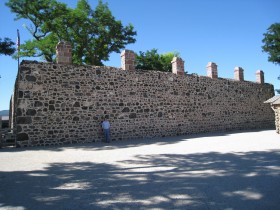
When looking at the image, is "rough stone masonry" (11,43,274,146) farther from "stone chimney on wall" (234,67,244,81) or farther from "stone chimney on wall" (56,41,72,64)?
"stone chimney on wall" (234,67,244,81)

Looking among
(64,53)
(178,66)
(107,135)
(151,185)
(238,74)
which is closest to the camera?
(151,185)

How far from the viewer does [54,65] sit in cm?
962

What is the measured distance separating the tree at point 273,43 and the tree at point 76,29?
14.3 metres

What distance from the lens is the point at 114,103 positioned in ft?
35.5

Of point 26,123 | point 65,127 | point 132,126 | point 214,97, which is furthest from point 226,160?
point 214,97

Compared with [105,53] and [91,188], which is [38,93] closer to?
[91,188]

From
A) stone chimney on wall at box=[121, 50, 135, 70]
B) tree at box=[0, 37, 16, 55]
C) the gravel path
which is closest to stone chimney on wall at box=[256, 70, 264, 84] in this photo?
stone chimney on wall at box=[121, 50, 135, 70]

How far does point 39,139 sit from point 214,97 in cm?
1065

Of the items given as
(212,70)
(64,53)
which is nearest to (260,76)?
(212,70)

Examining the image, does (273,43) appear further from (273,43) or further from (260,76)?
(260,76)

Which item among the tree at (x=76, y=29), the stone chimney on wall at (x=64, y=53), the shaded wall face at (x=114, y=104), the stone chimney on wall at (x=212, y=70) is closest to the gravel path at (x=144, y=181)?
the shaded wall face at (x=114, y=104)

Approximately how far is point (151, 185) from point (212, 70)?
12.3 m

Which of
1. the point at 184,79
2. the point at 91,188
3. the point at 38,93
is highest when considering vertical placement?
the point at 184,79

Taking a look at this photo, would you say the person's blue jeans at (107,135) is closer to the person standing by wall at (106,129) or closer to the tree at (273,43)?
the person standing by wall at (106,129)
